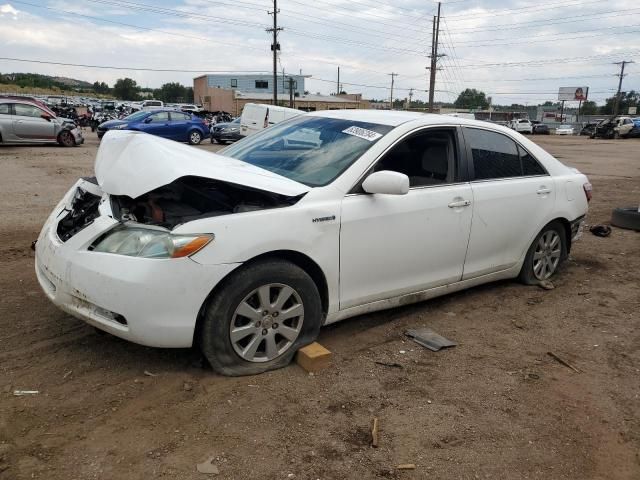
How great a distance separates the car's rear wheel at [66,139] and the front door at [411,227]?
18.6 metres

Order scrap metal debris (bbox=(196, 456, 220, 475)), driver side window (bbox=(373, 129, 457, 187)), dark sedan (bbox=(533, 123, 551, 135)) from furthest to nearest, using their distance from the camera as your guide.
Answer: dark sedan (bbox=(533, 123, 551, 135)) < driver side window (bbox=(373, 129, 457, 187)) < scrap metal debris (bbox=(196, 456, 220, 475))

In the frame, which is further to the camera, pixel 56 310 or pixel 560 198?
pixel 560 198

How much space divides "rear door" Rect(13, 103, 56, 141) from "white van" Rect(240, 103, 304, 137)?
707cm

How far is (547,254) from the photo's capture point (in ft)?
17.1

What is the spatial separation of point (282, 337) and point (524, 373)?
1603 mm

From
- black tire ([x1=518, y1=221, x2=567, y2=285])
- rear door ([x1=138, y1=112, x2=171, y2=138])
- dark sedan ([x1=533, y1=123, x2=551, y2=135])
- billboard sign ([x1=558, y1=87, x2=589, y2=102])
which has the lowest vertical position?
dark sedan ([x1=533, y1=123, x2=551, y2=135])

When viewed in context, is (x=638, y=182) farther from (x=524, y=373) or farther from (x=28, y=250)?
(x=28, y=250)

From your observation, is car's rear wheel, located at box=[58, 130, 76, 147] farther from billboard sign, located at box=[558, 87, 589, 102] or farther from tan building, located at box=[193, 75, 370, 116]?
billboard sign, located at box=[558, 87, 589, 102]

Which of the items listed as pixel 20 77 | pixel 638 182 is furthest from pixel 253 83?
pixel 638 182

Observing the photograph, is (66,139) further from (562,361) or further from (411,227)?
(562,361)

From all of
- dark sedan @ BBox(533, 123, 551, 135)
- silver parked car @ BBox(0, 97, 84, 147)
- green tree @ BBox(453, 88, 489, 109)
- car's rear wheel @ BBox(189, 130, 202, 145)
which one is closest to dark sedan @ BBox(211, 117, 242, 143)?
car's rear wheel @ BBox(189, 130, 202, 145)

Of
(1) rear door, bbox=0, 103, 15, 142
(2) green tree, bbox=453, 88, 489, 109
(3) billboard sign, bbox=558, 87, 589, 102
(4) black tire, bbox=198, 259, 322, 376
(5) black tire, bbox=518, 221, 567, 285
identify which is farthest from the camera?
(2) green tree, bbox=453, 88, 489, 109

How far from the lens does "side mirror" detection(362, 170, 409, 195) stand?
3461 millimetres

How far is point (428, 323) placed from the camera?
4.22 metres
